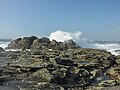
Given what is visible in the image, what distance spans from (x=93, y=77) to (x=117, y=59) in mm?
13512

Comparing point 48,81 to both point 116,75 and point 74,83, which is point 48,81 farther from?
point 116,75

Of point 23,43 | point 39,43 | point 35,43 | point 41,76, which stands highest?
point 23,43

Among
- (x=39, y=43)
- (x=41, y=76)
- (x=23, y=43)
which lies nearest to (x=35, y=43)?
(x=39, y=43)

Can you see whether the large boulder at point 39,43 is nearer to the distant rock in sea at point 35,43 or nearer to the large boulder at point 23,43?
the distant rock in sea at point 35,43

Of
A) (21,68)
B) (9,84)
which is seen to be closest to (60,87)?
(9,84)

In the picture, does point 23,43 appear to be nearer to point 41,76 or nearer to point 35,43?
point 35,43

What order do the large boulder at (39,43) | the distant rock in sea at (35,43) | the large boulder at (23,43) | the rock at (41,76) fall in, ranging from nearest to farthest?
1. the rock at (41,76)
2. the distant rock in sea at (35,43)
3. the large boulder at (39,43)
4. the large boulder at (23,43)

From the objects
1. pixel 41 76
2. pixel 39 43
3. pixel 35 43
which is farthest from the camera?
pixel 35 43

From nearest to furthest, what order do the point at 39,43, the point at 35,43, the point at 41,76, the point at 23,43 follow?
1. the point at 41,76
2. the point at 39,43
3. the point at 35,43
4. the point at 23,43

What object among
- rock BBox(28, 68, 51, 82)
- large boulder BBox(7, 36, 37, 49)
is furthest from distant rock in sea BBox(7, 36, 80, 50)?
rock BBox(28, 68, 51, 82)

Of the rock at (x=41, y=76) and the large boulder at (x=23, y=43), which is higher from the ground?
the large boulder at (x=23, y=43)

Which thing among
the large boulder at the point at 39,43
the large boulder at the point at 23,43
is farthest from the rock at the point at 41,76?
the large boulder at the point at 23,43

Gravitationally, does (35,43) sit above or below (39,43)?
above

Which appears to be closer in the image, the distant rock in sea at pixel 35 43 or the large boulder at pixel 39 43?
the distant rock in sea at pixel 35 43
